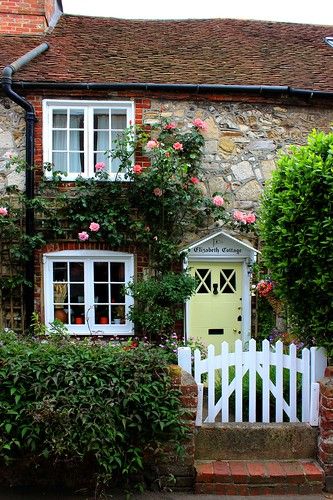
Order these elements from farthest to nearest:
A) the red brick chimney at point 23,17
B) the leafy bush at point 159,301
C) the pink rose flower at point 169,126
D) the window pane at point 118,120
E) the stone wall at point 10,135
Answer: the red brick chimney at point 23,17
the window pane at point 118,120
the stone wall at point 10,135
the pink rose flower at point 169,126
the leafy bush at point 159,301

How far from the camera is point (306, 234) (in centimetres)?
436

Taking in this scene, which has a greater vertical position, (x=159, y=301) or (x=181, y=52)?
(x=181, y=52)

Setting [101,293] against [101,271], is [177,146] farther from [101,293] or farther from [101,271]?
[101,293]

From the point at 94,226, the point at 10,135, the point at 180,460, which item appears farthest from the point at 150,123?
the point at 180,460

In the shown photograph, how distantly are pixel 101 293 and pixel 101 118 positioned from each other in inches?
125

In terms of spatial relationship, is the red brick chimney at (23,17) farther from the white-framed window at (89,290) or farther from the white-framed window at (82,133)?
the white-framed window at (89,290)

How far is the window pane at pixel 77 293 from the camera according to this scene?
28.1 feet

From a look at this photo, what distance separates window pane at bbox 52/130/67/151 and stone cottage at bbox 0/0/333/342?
0.06ft

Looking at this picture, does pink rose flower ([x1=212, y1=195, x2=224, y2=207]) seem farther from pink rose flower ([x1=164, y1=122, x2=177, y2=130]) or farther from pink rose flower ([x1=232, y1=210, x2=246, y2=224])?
pink rose flower ([x1=164, y1=122, x2=177, y2=130])

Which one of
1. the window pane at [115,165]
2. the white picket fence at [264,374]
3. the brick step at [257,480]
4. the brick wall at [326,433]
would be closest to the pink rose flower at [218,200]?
the window pane at [115,165]

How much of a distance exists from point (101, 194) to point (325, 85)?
453 cm

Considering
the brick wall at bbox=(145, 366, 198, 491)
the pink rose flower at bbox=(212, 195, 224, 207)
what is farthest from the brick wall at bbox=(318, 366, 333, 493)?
the pink rose flower at bbox=(212, 195, 224, 207)

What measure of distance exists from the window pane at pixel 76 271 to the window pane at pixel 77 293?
0.14m

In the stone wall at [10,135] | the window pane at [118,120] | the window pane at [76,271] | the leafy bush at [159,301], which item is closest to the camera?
the leafy bush at [159,301]
